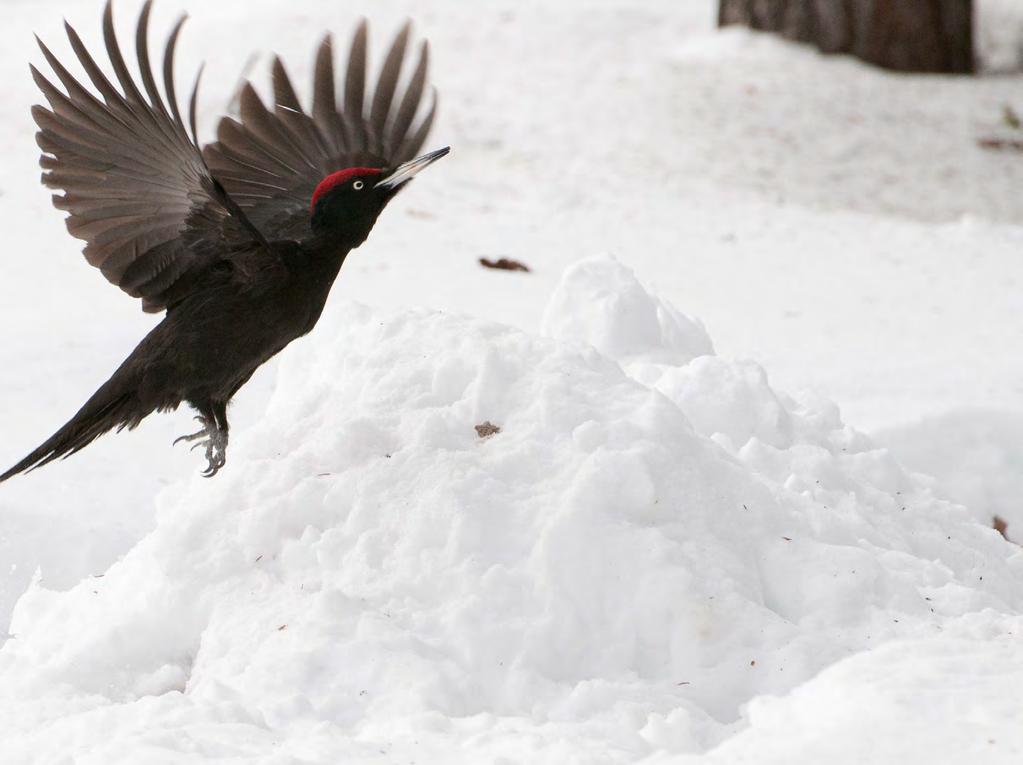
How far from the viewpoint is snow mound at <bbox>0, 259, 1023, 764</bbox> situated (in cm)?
227

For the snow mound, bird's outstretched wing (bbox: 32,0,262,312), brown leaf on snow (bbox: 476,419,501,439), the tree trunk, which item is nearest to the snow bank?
the snow mound

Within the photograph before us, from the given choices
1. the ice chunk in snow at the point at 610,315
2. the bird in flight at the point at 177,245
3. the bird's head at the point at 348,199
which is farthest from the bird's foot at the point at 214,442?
the ice chunk in snow at the point at 610,315

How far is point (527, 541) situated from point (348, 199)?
108cm

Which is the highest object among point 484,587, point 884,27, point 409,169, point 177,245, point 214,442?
point 409,169

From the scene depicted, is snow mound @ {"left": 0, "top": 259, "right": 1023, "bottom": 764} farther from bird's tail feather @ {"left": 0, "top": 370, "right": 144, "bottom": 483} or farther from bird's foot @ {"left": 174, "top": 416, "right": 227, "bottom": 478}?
bird's tail feather @ {"left": 0, "top": 370, "right": 144, "bottom": 483}

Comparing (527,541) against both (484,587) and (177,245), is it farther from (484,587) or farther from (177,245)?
(177,245)

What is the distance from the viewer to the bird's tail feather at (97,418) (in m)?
3.36

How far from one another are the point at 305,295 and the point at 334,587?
92 cm

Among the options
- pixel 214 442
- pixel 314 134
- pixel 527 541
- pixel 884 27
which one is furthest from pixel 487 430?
pixel 884 27

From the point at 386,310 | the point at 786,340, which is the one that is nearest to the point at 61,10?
the point at 386,310

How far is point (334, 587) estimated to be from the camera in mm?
2564

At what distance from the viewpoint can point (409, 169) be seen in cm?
317

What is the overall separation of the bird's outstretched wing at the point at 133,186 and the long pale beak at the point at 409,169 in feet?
1.17

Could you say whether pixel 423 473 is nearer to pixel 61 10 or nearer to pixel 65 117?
pixel 65 117
